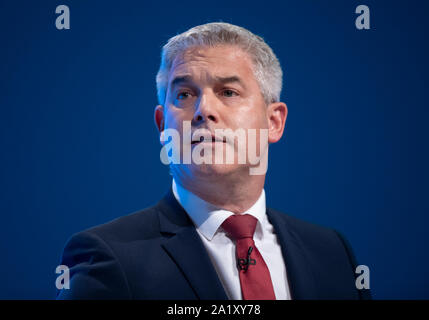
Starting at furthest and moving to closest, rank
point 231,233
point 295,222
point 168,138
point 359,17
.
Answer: point 359,17
point 295,222
point 168,138
point 231,233

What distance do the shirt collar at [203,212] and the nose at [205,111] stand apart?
12.0 inches

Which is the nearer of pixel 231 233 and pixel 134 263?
pixel 134 263

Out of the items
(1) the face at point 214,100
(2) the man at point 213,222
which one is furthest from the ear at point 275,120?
(1) the face at point 214,100

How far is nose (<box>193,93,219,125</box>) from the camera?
158 centimetres

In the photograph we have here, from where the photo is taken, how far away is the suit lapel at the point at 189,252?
1386 mm

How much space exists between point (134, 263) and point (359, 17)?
87.9 inches

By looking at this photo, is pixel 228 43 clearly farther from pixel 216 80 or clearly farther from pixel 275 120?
pixel 275 120

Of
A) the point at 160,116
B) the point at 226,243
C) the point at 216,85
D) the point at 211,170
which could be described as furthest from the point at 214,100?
the point at 226,243

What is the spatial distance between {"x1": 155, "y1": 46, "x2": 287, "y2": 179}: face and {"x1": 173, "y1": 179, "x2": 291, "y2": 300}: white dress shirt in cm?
12

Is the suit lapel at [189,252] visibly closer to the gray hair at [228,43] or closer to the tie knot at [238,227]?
the tie knot at [238,227]
